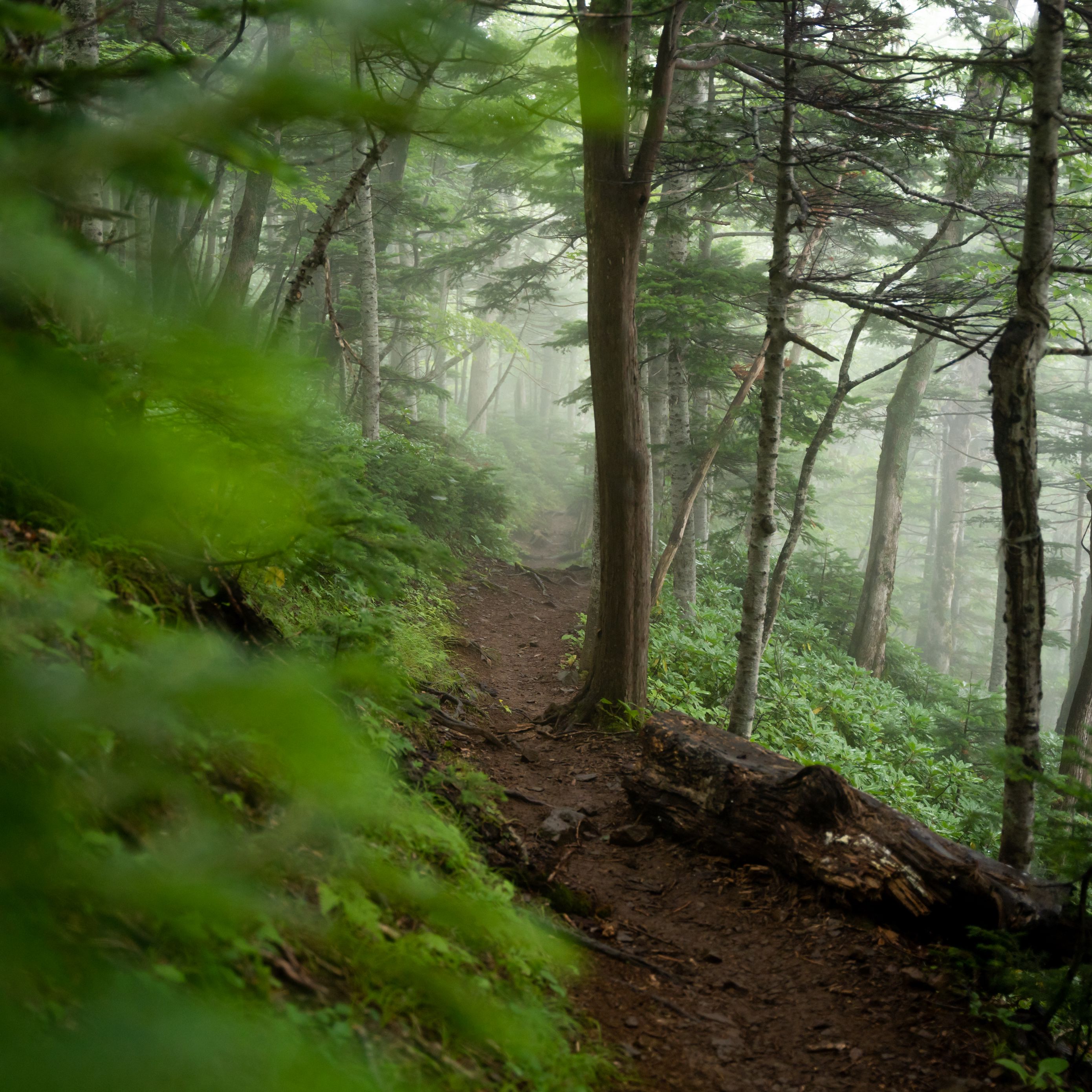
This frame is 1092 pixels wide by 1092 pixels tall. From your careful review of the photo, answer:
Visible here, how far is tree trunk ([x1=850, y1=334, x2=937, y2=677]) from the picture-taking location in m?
15.4

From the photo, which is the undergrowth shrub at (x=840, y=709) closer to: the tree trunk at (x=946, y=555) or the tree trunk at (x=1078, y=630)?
the tree trunk at (x=1078, y=630)

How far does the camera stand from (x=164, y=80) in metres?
1.29

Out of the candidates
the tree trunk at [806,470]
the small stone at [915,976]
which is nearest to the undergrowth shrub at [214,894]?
the small stone at [915,976]

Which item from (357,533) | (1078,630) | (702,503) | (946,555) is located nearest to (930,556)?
(946,555)

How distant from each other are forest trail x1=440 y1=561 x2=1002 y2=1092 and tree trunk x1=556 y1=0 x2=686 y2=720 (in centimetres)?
132

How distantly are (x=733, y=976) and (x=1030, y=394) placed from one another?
3.59m

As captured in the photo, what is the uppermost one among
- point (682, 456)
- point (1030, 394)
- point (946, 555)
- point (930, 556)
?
point (930, 556)

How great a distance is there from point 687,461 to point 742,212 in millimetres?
6160

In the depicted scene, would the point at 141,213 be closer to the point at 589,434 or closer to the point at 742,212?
the point at 742,212

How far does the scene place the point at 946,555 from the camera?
3105 cm

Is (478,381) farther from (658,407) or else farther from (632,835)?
(632,835)

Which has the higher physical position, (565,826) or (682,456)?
(682,456)

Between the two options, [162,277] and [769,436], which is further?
[769,436]

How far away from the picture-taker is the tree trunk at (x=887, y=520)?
15391mm
